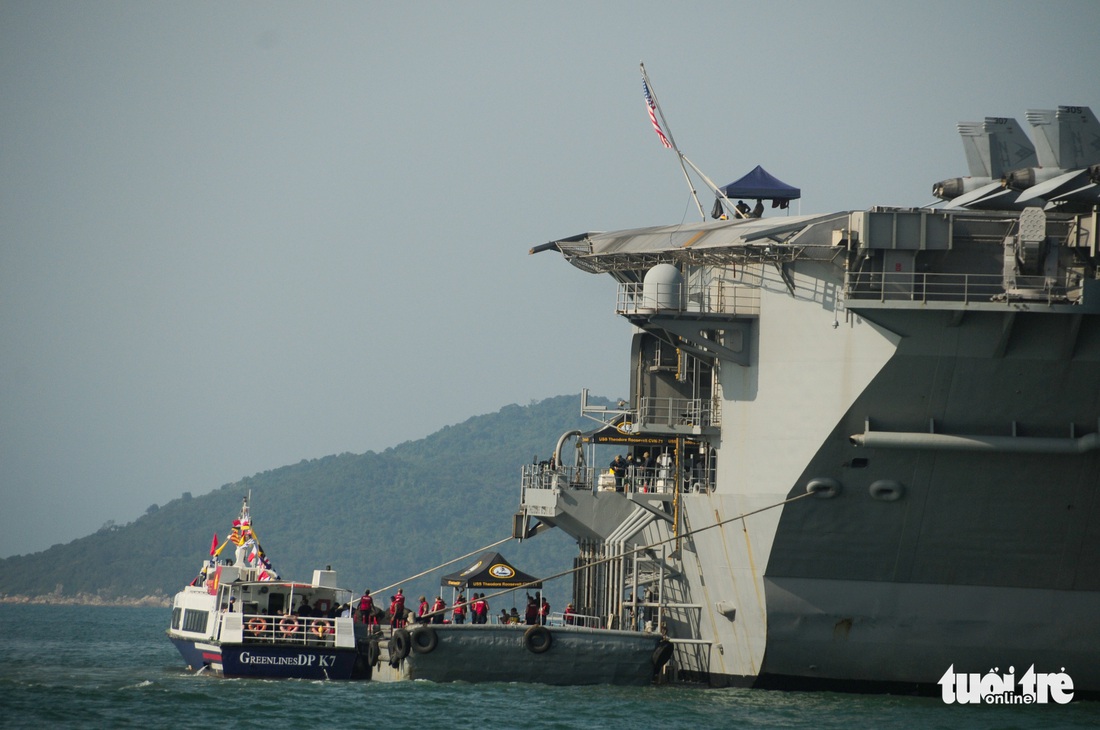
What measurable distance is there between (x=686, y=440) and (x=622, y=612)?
415cm

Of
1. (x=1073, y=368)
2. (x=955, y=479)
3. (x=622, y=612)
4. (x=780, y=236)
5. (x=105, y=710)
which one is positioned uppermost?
(x=780, y=236)

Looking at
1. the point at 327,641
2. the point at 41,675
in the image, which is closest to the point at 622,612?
the point at 327,641

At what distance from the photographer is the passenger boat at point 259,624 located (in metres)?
34.2

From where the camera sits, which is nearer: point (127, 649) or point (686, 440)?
point (686, 440)

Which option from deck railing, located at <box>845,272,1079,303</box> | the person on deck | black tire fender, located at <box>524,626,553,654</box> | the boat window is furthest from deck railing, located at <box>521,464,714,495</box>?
the boat window

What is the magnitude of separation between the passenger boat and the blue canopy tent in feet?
46.6

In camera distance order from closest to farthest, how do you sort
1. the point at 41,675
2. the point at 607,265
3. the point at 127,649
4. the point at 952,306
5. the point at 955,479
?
the point at 952,306, the point at 955,479, the point at 607,265, the point at 41,675, the point at 127,649

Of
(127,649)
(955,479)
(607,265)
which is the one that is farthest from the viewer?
(127,649)

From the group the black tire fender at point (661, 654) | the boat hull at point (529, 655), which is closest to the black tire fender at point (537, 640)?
the boat hull at point (529, 655)

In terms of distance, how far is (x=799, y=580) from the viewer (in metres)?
30.9

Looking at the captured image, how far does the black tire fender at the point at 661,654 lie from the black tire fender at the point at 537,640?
7.43ft

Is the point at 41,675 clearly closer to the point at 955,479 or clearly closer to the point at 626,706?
the point at 626,706

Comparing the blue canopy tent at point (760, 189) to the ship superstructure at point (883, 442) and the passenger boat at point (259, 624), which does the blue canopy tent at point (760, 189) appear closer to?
the ship superstructure at point (883, 442)

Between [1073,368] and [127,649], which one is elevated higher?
[1073,368]
